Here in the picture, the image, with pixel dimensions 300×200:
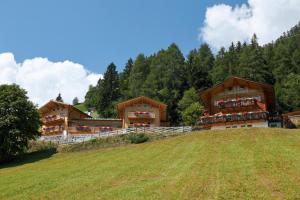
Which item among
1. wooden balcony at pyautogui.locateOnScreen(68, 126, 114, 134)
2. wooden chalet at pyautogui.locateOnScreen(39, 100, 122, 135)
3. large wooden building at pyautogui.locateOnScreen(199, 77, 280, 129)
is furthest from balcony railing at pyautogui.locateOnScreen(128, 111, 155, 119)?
large wooden building at pyautogui.locateOnScreen(199, 77, 280, 129)

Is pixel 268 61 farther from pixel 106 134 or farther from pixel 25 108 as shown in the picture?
pixel 25 108

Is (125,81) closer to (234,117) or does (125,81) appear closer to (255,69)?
(255,69)

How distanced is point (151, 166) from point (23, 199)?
32.4 feet

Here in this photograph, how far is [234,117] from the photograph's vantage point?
49.4 m

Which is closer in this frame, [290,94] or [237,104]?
[237,104]

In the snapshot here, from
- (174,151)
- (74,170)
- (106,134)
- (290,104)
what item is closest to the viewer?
(74,170)

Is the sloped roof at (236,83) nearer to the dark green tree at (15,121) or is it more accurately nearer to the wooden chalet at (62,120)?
the wooden chalet at (62,120)

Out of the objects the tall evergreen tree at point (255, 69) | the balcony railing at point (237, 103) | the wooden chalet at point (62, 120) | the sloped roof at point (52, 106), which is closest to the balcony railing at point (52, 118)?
the wooden chalet at point (62, 120)

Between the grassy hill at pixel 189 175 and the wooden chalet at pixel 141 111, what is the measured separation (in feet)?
94.6

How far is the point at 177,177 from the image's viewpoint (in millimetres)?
21891

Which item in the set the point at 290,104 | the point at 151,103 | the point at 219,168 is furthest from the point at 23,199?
the point at 290,104

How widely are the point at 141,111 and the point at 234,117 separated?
68.9 feet

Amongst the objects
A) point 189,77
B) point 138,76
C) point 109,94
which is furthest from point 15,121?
point 109,94

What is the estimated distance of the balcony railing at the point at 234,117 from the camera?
4811 cm
